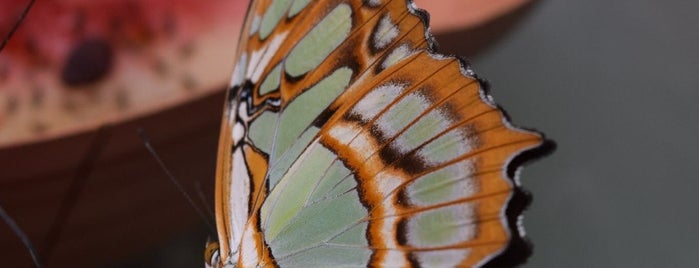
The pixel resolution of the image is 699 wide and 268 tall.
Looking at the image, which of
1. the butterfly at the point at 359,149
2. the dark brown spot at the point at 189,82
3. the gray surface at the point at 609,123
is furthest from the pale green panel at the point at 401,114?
the gray surface at the point at 609,123

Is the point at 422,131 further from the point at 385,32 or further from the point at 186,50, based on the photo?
the point at 186,50

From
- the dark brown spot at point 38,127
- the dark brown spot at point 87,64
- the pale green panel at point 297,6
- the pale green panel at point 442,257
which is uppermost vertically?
the pale green panel at point 297,6

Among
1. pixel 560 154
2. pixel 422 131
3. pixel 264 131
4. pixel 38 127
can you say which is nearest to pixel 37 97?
pixel 38 127

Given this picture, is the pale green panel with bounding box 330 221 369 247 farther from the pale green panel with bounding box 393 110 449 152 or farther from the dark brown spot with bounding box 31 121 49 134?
the dark brown spot with bounding box 31 121 49 134

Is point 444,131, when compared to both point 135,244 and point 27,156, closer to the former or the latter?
point 27,156

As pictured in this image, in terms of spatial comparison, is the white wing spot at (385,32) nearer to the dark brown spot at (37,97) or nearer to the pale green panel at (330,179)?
the pale green panel at (330,179)

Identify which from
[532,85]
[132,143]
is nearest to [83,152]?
[132,143]

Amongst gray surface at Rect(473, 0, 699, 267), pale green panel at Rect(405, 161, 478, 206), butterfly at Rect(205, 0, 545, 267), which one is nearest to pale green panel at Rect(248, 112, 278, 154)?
butterfly at Rect(205, 0, 545, 267)

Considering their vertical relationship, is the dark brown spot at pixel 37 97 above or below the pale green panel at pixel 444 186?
below
